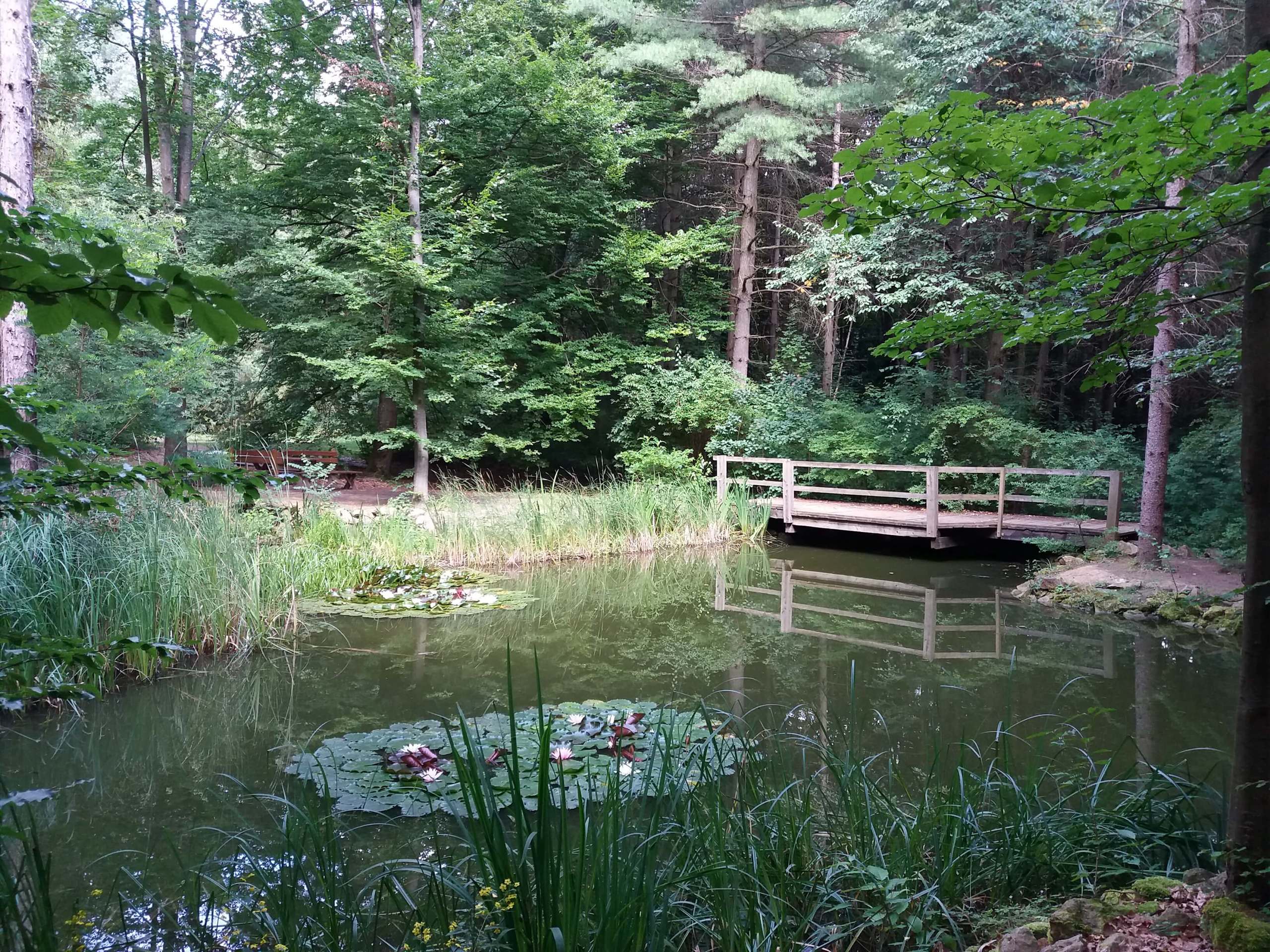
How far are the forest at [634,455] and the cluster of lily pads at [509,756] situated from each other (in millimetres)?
43

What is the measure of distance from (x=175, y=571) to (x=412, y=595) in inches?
80.1

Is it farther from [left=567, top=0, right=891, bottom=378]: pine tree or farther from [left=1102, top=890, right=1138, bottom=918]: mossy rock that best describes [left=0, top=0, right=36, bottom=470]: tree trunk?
[left=567, top=0, right=891, bottom=378]: pine tree

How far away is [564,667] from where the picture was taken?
16.7 feet

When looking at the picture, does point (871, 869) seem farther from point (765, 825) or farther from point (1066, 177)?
point (1066, 177)

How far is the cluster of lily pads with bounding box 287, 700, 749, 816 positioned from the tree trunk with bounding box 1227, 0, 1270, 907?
1.18 meters

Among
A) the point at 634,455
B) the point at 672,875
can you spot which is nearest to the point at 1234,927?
the point at 672,875

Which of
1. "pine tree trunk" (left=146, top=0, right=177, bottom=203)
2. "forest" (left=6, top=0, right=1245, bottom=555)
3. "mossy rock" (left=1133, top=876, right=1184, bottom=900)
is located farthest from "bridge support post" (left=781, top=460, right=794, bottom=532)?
"pine tree trunk" (left=146, top=0, right=177, bottom=203)

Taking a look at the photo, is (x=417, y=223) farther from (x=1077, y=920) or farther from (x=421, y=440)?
(x=1077, y=920)

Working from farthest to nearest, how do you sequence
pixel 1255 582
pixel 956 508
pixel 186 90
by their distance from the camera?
pixel 186 90 < pixel 956 508 < pixel 1255 582

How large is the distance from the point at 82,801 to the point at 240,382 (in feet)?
34.2

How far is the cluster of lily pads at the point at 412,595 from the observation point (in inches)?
247

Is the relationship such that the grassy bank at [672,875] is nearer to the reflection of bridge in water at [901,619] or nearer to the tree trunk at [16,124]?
the reflection of bridge in water at [901,619]

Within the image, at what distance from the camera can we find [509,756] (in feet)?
10.2

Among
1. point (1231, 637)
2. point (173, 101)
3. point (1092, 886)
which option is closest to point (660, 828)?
point (1092, 886)
